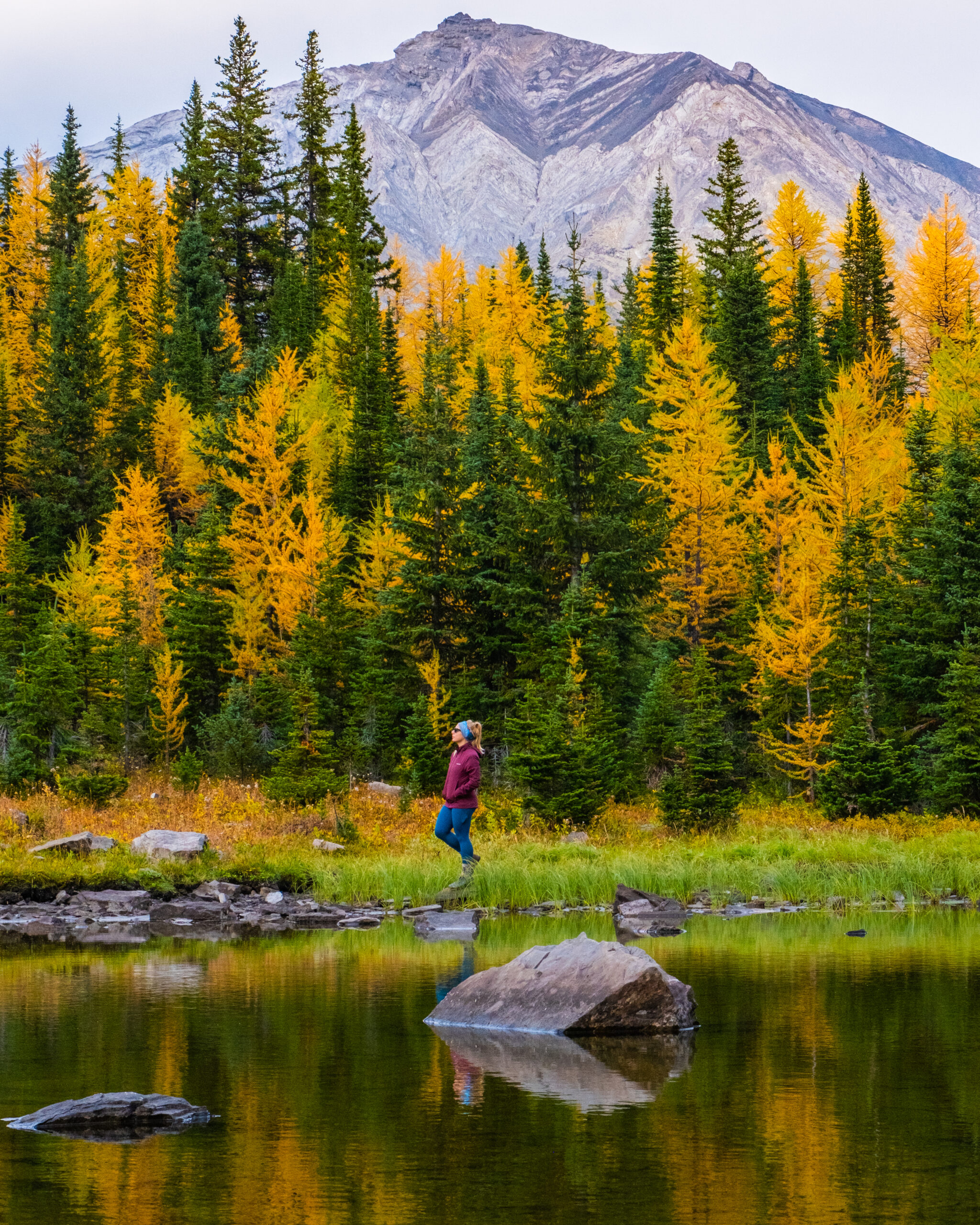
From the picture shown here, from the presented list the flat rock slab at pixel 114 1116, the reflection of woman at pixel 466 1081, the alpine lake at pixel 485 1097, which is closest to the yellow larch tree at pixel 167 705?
the alpine lake at pixel 485 1097

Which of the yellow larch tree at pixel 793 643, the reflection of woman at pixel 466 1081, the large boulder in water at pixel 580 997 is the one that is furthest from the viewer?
the yellow larch tree at pixel 793 643

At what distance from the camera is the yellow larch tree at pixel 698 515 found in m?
34.1

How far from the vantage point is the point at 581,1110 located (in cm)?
661

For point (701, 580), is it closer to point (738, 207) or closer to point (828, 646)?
point (828, 646)

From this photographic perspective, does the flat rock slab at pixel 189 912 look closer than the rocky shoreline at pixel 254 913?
No

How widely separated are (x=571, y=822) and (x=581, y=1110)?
56.6 feet

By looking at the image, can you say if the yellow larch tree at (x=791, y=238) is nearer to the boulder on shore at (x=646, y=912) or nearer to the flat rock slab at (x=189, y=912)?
the boulder on shore at (x=646, y=912)

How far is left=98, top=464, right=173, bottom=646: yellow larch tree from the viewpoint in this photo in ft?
122

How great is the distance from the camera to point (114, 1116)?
21.3ft

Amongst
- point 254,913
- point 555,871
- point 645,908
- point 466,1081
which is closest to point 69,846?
point 254,913

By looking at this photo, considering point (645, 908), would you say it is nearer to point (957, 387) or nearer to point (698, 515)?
point (698, 515)

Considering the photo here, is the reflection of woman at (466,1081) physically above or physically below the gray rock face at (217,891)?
above

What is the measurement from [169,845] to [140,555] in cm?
2280

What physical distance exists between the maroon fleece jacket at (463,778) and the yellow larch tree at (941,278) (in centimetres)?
4748
